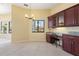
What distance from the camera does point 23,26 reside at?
11.8m

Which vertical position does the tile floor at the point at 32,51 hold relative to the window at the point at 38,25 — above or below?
below

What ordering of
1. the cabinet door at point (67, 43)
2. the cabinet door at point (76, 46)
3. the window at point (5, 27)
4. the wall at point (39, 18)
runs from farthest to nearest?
the window at point (5, 27) → the wall at point (39, 18) → the cabinet door at point (67, 43) → the cabinet door at point (76, 46)

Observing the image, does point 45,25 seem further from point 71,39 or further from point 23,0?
point 23,0

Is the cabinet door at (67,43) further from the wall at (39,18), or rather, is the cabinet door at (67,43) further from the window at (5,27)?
the window at (5,27)

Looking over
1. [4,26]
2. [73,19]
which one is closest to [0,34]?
[4,26]

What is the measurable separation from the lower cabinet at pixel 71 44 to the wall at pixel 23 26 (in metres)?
4.88

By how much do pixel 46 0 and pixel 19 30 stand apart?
812 centimetres

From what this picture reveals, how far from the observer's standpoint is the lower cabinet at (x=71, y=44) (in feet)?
18.1

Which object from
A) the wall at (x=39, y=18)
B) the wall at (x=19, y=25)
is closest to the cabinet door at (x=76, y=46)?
the wall at (x=19, y=25)

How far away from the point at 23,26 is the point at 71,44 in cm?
659

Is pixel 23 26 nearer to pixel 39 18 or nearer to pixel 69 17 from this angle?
pixel 39 18

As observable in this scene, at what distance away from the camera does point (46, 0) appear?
3469mm

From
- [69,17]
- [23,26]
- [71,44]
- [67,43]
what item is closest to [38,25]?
[23,26]

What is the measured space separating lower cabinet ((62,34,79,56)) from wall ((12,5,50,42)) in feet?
16.0
